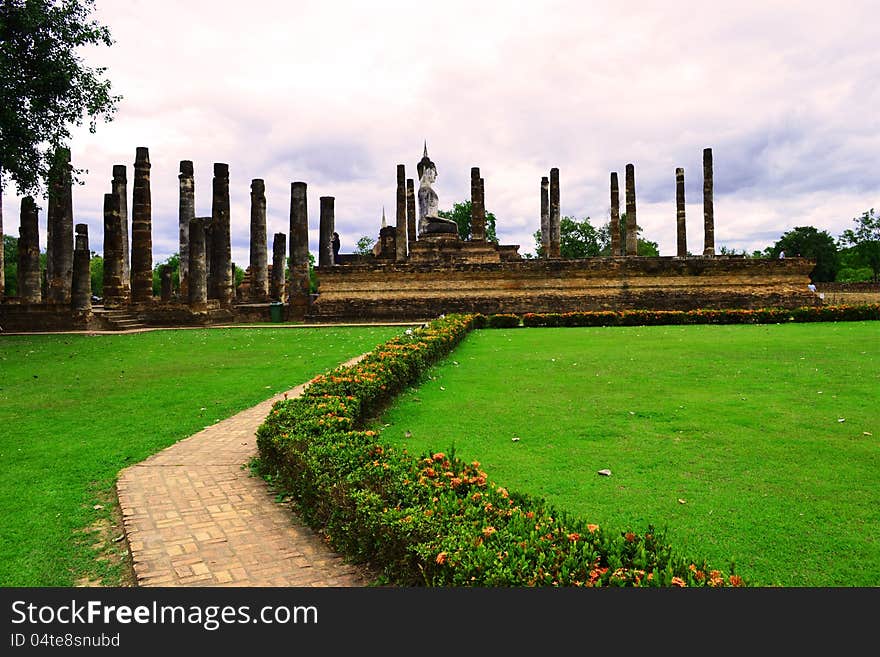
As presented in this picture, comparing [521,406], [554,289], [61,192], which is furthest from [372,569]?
[61,192]

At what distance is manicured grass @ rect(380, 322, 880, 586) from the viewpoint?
339 centimetres

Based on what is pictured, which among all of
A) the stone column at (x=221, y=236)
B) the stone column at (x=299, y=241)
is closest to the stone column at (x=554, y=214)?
the stone column at (x=299, y=241)

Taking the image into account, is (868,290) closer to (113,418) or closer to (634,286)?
(634,286)

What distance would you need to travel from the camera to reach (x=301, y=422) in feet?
16.7

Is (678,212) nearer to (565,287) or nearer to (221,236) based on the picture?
A: (565,287)

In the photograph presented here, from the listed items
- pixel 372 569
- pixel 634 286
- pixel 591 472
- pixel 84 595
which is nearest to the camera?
pixel 84 595

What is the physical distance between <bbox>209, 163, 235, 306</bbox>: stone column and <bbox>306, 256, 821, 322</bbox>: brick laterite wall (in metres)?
5.74

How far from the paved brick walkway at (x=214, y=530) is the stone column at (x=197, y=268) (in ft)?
65.6

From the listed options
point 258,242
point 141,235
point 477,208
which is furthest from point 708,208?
point 141,235

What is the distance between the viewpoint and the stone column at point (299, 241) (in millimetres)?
27219

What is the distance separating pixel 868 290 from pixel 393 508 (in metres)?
38.6

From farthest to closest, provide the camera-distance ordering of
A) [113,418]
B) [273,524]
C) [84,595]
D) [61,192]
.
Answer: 1. [61,192]
2. [113,418]
3. [273,524]
4. [84,595]

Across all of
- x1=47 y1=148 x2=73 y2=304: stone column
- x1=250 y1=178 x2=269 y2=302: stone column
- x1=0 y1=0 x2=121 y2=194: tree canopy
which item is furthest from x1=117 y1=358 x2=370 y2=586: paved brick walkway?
x1=47 y1=148 x2=73 y2=304: stone column

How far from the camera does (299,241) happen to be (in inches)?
1104
